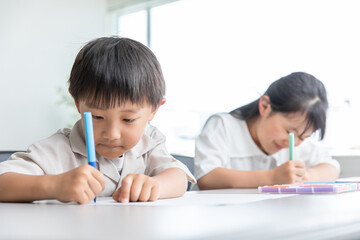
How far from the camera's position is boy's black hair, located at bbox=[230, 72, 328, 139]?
158cm

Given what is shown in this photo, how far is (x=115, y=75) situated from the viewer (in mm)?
960

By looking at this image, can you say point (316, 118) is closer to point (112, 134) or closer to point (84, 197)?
point (112, 134)

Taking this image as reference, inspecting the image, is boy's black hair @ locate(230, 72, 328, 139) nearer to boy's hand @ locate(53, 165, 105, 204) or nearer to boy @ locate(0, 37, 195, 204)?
boy @ locate(0, 37, 195, 204)

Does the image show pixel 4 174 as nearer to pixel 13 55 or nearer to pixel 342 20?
pixel 342 20

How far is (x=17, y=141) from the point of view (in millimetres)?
4449

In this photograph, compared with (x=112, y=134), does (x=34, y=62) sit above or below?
above

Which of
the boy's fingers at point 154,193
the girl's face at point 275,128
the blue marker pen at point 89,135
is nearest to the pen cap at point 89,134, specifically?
the blue marker pen at point 89,135

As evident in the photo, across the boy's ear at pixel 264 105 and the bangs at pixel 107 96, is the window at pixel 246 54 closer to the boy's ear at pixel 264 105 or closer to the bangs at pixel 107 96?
the boy's ear at pixel 264 105

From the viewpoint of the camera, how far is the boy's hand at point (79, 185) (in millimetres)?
712

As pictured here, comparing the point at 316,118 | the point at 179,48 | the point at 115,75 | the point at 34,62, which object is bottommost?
the point at 316,118

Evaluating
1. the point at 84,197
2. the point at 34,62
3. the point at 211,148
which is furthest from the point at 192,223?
the point at 34,62

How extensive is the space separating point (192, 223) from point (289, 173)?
874 millimetres

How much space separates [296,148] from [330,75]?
64.9 inches

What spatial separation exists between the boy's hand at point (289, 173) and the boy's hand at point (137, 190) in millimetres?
529
